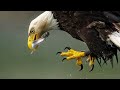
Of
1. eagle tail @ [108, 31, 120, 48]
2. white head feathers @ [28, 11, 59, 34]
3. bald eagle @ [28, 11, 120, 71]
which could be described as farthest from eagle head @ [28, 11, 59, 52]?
eagle tail @ [108, 31, 120, 48]

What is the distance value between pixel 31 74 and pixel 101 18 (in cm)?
174

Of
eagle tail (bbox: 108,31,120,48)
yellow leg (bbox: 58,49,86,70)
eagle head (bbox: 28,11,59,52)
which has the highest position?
eagle head (bbox: 28,11,59,52)

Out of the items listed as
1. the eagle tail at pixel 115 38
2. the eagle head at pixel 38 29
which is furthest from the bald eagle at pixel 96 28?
the eagle head at pixel 38 29

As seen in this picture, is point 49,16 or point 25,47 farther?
point 25,47

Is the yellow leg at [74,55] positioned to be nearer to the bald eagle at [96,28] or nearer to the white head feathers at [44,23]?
the bald eagle at [96,28]

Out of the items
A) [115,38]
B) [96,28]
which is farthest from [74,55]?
[115,38]

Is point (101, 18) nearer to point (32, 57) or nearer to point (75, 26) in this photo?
point (75, 26)

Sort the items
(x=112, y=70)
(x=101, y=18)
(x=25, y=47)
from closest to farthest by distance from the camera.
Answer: (x=101, y=18) → (x=112, y=70) → (x=25, y=47)

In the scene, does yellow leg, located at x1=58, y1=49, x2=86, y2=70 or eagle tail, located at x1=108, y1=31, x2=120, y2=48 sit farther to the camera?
yellow leg, located at x1=58, y1=49, x2=86, y2=70

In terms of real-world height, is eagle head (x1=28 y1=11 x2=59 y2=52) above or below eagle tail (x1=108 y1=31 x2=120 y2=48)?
above

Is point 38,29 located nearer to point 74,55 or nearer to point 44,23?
point 44,23

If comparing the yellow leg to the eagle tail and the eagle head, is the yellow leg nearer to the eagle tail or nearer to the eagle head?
the eagle head

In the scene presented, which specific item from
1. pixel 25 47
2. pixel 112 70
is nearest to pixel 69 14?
pixel 112 70

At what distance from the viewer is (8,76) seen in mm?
7621
